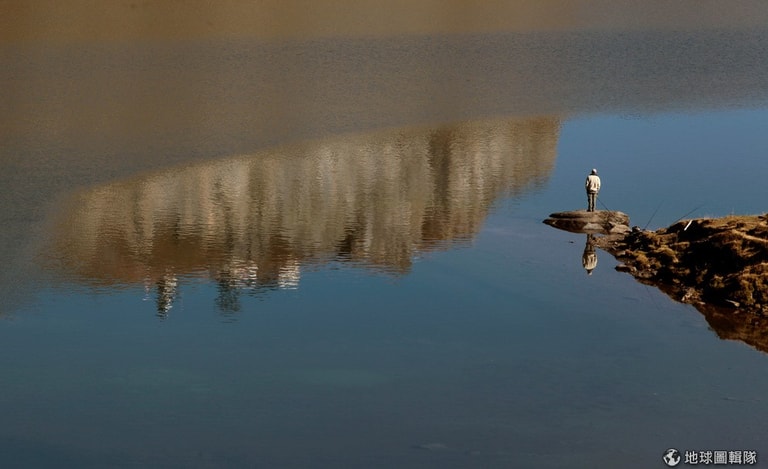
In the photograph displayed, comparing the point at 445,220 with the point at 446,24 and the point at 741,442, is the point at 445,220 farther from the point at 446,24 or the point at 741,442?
the point at 446,24

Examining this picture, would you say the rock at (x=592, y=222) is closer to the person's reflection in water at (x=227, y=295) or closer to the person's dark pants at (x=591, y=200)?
the person's dark pants at (x=591, y=200)

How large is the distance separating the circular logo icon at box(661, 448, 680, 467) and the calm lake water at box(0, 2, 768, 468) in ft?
0.53

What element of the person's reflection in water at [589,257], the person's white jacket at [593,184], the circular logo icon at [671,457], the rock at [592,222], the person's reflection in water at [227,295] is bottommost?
the circular logo icon at [671,457]

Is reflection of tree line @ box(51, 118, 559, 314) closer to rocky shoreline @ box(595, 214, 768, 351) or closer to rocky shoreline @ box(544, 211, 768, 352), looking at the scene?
rocky shoreline @ box(544, 211, 768, 352)

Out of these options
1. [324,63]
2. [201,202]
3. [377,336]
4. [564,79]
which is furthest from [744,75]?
[377,336]

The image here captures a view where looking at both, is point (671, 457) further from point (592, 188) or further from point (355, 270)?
point (592, 188)

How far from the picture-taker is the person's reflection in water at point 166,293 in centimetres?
2847

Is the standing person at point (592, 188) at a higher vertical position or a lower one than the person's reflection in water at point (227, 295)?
higher

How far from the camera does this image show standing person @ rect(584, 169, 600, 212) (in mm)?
34344

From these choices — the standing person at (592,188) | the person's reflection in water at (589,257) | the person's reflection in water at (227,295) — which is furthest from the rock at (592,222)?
the person's reflection in water at (227,295)

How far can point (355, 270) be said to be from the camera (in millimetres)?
31312

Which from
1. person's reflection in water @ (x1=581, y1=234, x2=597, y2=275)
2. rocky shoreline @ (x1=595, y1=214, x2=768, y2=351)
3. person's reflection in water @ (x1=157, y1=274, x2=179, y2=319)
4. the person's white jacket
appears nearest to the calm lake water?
person's reflection in water @ (x1=157, y1=274, x2=179, y2=319)

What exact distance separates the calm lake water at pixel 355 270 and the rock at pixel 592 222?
26.2 inches

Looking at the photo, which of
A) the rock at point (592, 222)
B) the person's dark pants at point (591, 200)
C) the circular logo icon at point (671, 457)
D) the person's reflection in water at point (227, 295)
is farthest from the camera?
the person's dark pants at point (591, 200)
